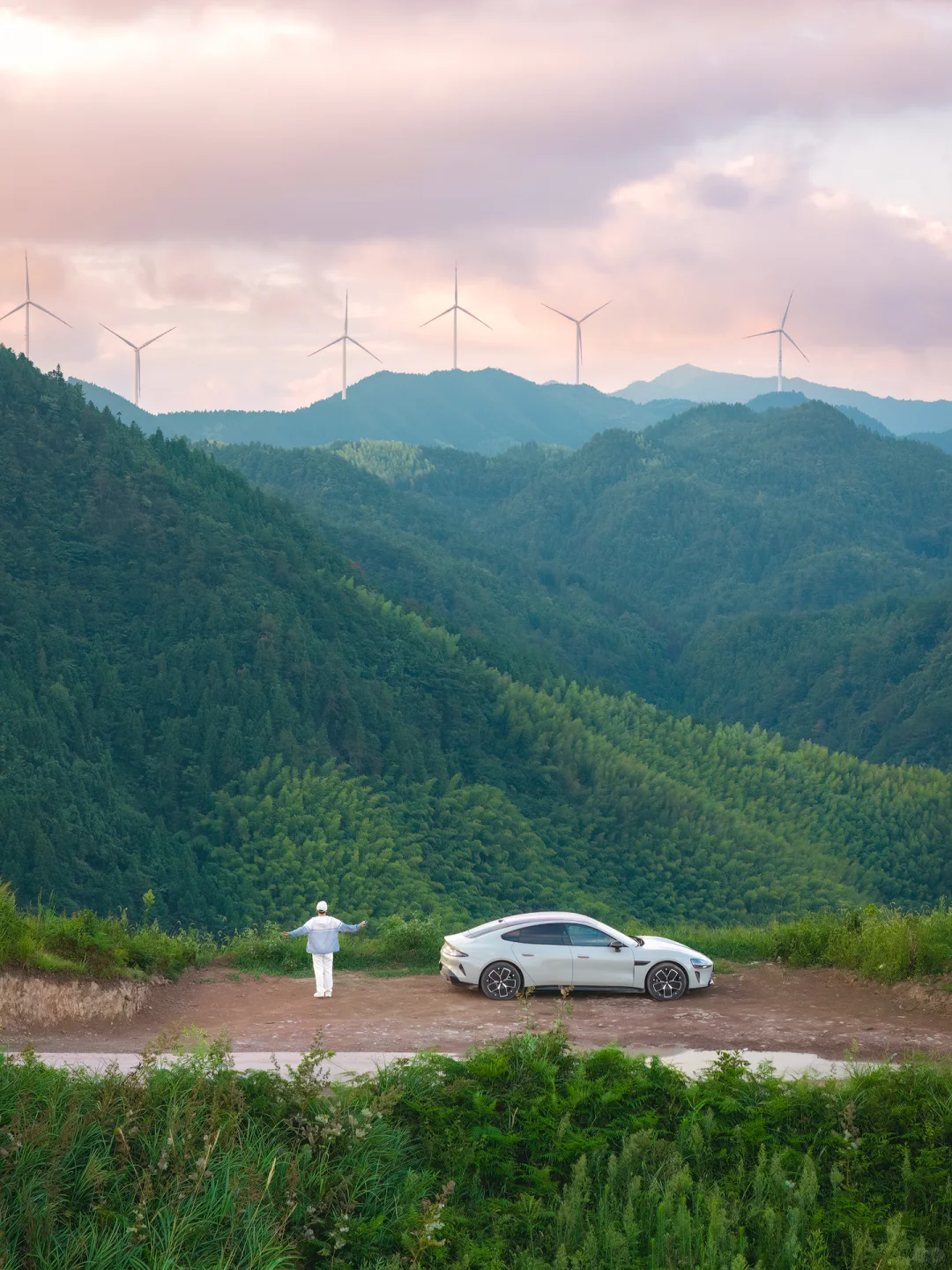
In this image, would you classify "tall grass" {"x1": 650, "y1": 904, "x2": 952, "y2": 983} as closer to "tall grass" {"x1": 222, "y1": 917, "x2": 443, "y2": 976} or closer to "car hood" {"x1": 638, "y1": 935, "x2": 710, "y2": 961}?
"car hood" {"x1": 638, "y1": 935, "x2": 710, "y2": 961}

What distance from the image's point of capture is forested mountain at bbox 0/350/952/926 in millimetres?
70750

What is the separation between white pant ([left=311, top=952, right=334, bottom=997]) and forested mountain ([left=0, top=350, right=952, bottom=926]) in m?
44.5

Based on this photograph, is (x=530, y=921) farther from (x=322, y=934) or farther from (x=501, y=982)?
(x=322, y=934)

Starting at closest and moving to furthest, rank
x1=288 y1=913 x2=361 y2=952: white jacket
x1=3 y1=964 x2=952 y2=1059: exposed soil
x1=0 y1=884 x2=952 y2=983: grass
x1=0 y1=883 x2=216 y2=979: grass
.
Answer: x1=3 y1=964 x2=952 y2=1059: exposed soil
x1=0 y1=883 x2=216 y2=979: grass
x1=0 y1=884 x2=952 y2=983: grass
x1=288 y1=913 x2=361 y2=952: white jacket

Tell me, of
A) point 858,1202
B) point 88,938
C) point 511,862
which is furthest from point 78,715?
point 858,1202

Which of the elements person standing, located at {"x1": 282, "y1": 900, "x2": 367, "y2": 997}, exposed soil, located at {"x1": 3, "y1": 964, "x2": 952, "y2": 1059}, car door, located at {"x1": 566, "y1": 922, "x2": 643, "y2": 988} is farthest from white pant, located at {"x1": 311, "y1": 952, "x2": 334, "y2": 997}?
car door, located at {"x1": 566, "y1": 922, "x2": 643, "y2": 988}

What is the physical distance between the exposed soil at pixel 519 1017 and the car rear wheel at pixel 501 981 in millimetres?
232

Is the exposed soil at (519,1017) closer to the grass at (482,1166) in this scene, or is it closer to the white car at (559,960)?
the white car at (559,960)

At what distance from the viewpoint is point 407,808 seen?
80.3 m

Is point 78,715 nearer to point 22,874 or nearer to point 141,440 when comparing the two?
point 22,874

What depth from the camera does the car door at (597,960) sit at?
73.7ft

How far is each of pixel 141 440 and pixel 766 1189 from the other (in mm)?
93438

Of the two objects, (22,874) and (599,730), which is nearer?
(22,874)

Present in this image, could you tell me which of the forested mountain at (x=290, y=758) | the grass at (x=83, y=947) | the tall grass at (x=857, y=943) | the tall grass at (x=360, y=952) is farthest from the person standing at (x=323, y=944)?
the forested mountain at (x=290, y=758)
